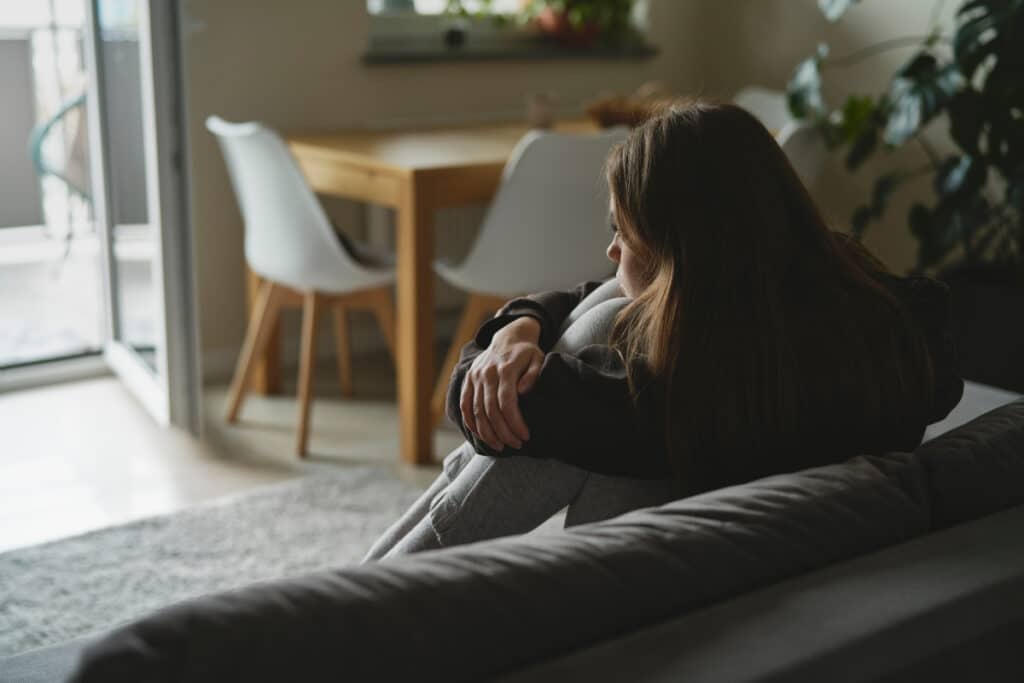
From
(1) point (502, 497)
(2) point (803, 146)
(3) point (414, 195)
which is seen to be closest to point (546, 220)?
(3) point (414, 195)

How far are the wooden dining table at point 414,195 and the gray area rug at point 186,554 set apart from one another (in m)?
0.22

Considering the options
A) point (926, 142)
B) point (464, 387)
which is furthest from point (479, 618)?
point (926, 142)

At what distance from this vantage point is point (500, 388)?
1.15 m

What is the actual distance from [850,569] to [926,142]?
3182 millimetres

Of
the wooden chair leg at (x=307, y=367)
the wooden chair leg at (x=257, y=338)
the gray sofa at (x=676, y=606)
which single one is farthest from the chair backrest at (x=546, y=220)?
the gray sofa at (x=676, y=606)

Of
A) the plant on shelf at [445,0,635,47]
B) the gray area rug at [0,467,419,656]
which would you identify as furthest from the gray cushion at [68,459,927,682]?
the plant on shelf at [445,0,635,47]

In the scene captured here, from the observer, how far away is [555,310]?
4.68 ft

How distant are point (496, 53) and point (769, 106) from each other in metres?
0.90

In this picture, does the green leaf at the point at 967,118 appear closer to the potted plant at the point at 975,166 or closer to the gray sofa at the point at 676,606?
the potted plant at the point at 975,166

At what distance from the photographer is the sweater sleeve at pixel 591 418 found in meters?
1.10

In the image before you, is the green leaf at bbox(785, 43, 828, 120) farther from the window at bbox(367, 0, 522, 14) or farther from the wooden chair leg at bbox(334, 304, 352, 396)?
the wooden chair leg at bbox(334, 304, 352, 396)

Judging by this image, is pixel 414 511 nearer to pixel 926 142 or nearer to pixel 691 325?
pixel 691 325

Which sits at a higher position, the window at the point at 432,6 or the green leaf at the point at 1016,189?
the window at the point at 432,6

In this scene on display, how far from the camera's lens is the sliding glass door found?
2.83 m
